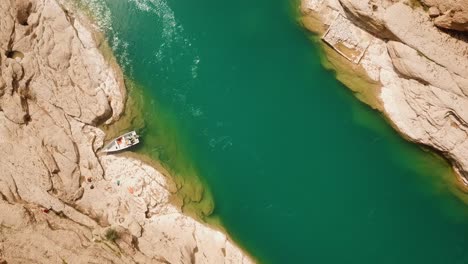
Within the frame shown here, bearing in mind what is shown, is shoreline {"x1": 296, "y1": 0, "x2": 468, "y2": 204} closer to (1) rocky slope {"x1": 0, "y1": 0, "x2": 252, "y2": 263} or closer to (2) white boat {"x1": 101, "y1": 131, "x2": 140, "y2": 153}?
(1) rocky slope {"x1": 0, "y1": 0, "x2": 252, "y2": 263}

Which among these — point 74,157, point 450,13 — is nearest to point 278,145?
point 450,13

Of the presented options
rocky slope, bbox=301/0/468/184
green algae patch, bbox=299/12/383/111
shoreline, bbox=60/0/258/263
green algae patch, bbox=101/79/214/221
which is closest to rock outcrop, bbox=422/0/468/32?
rocky slope, bbox=301/0/468/184

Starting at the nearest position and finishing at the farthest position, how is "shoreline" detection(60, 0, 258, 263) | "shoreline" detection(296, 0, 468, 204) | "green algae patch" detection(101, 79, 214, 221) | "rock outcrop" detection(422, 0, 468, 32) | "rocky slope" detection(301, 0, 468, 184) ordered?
"rock outcrop" detection(422, 0, 468, 32) < "rocky slope" detection(301, 0, 468, 184) < "shoreline" detection(60, 0, 258, 263) < "green algae patch" detection(101, 79, 214, 221) < "shoreline" detection(296, 0, 468, 204)

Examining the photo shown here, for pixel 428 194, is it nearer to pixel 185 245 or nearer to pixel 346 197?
pixel 346 197

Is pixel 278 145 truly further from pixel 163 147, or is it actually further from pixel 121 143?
pixel 121 143

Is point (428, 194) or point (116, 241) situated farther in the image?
point (428, 194)

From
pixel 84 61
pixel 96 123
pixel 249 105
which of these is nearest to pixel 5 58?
pixel 84 61
